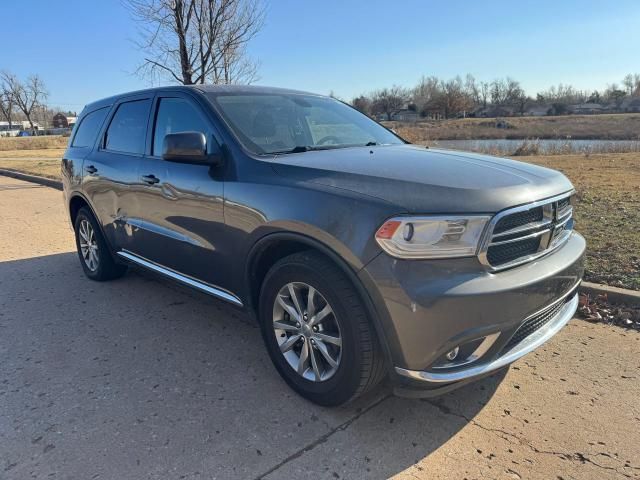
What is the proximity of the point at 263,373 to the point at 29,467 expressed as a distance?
4.55ft

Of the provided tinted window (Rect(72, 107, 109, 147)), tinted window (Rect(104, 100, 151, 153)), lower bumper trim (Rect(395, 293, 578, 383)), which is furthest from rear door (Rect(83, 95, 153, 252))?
lower bumper trim (Rect(395, 293, 578, 383))

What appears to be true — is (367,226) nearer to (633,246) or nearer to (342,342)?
(342,342)

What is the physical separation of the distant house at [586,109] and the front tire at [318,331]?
88.9 m

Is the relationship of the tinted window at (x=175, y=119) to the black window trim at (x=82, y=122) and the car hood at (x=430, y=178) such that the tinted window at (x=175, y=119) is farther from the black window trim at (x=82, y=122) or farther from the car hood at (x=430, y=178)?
the black window trim at (x=82, y=122)

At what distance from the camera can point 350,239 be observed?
2449 millimetres

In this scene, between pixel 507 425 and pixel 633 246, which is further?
pixel 633 246

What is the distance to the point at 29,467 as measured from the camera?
2471mm

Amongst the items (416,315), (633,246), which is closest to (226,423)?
(416,315)

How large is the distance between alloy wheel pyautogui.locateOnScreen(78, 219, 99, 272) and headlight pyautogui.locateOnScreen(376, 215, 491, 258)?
384 centimetres

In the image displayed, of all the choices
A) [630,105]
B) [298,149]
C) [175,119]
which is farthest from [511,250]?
[630,105]

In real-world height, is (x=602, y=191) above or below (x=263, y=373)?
above

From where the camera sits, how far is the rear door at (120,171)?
4238 mm

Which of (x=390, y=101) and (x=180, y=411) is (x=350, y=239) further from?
(x=390, y=101)

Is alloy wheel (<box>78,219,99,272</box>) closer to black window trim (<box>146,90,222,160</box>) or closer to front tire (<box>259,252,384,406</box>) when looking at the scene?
black window trim (<box>146,90,222,160</box>)
